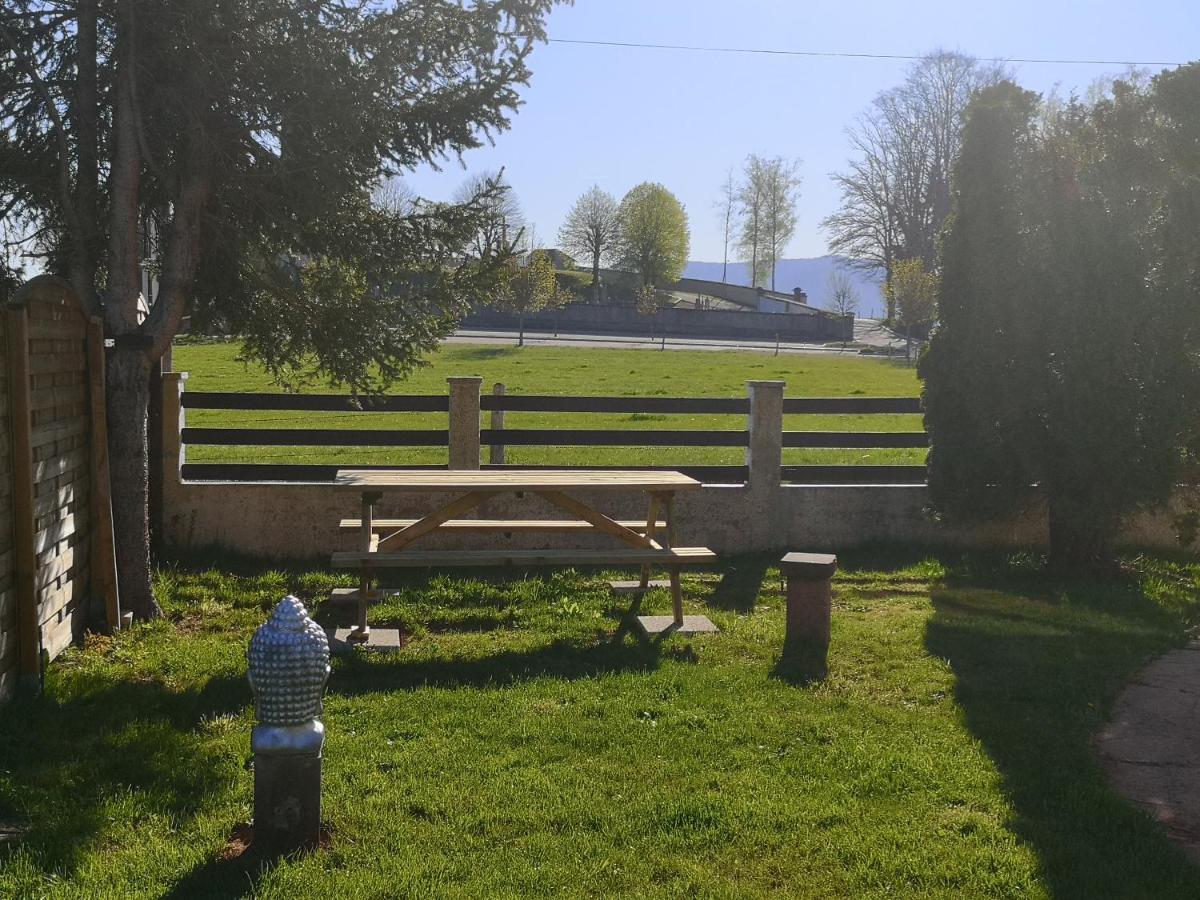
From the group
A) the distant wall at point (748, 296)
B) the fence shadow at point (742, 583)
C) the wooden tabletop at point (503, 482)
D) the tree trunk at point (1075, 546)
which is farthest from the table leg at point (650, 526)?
the distant wall at point (748, 296)

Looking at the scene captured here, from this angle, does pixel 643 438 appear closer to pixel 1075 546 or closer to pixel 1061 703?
pixel 1075 546

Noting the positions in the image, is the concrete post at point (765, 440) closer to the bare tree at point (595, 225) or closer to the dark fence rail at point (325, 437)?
the dark fence rail at point (325, 437)

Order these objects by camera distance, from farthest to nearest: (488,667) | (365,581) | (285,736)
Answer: (365,581) → (488,667) → (285,736)

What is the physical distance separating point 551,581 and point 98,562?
316 cm

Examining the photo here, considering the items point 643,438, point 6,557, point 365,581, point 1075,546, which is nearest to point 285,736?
point 6,557

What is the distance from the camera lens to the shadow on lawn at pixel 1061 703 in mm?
4121

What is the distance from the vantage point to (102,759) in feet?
16.4

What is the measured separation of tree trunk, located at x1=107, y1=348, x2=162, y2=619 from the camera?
7508mm

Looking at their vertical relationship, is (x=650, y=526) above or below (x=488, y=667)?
above

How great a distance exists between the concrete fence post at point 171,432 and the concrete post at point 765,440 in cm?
468

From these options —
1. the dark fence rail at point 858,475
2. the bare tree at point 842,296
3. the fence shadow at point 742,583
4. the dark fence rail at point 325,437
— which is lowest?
the fence shadow at point 742,583

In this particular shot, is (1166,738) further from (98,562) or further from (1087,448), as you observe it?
(98,562)

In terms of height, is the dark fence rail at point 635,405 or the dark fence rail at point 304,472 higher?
the dark fence rail at point 635,405

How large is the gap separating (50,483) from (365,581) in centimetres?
186
